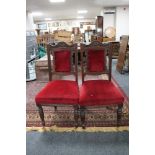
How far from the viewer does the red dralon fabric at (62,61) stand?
3.14 m

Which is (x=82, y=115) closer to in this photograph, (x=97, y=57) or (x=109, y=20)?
(x=97, y=57)

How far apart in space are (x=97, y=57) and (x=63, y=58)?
462mm

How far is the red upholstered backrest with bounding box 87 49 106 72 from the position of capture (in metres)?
→ 3.10

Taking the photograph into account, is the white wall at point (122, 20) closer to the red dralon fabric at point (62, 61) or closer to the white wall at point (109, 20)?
the white wall at point (109, 20)

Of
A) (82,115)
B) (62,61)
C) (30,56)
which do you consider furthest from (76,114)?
(30,56)

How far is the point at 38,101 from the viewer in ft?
8.71

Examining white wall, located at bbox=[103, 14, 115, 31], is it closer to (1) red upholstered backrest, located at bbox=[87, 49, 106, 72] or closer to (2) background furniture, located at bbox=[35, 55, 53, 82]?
(2) background furniture, located at bbox=[35, 55, 53, 82]

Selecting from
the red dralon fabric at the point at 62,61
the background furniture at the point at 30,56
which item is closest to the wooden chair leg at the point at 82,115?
the red dralon fabric at the point at 62,61

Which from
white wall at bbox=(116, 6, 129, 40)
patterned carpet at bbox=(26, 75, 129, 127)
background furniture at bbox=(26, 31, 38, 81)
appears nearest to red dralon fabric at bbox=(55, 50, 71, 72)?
patterned carpet at bbox=(26, 75, 129, 127)
